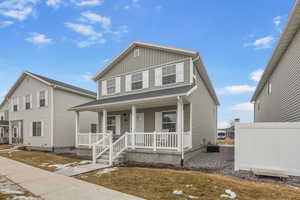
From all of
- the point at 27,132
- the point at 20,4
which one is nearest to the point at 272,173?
the point at 20,4

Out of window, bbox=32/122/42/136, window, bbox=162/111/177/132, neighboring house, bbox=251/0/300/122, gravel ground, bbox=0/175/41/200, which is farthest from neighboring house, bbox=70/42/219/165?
window, bbox=32/122/42/136

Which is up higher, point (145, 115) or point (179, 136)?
point (145, 115)

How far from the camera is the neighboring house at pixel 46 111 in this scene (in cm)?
1512

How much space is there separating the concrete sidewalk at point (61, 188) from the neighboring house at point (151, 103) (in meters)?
3.02

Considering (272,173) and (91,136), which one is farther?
(91,136)

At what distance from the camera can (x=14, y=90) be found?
19.3 metres

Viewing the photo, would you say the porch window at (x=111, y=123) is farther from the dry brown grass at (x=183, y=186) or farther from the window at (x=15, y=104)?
the window at (x=15, y=104)

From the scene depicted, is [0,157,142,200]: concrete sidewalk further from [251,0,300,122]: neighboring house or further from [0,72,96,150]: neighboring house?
[0,72,96,150]: neighboring house

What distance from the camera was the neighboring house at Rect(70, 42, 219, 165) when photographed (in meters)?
8.61

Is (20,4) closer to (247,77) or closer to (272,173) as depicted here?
(272,173)

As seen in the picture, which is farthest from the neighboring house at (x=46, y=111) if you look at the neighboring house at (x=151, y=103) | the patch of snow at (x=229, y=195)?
the patch of snow at (x=229, y=195)

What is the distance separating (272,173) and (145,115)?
7.38 metres

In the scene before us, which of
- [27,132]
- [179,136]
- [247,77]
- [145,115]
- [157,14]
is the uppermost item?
[157,14]

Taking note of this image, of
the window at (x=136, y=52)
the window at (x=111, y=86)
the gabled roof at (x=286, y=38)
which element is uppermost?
the window at (x=136, y=52)
